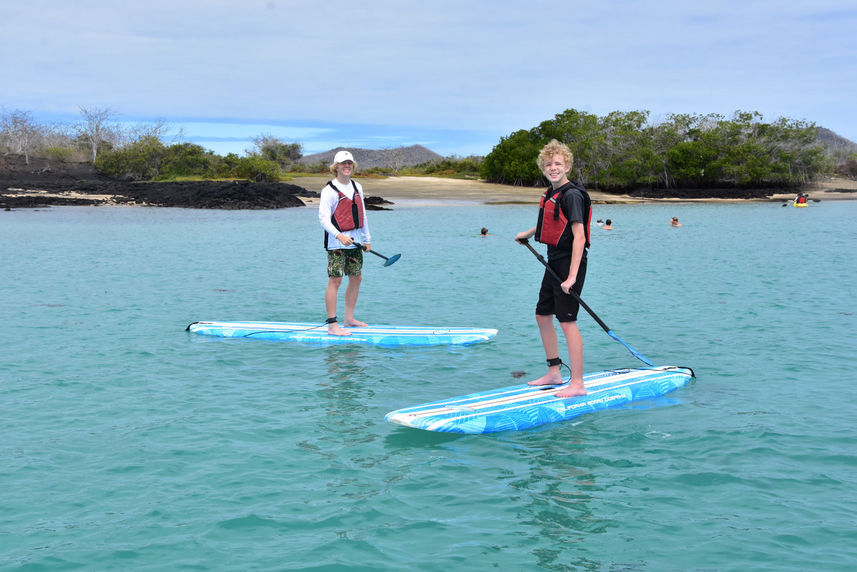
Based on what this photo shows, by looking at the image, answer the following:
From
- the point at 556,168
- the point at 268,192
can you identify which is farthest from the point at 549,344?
the point at 268,192

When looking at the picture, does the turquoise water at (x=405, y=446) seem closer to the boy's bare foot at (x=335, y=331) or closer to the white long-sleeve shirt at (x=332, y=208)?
the boy's bare foot at (x=335, y=331)

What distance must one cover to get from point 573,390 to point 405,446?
178 centimetres

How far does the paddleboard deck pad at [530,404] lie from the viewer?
6.12 meters

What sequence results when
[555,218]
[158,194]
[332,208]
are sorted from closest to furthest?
[555,218], [332,208], [158,194]

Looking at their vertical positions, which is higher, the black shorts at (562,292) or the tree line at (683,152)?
the tree line at (683,152)

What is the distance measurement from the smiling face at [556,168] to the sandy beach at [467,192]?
143ft

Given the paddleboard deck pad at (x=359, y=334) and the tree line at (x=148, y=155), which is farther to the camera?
the tree line at (x=148, y=155)

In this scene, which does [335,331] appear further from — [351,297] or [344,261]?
[344,261]

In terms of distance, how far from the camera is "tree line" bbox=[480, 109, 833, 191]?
213 feet

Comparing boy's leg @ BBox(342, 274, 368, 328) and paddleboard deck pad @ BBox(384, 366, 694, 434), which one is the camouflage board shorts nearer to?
boy's leg @ BBox(342, 274, 368, 328)

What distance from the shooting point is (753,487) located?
5121 millimetres

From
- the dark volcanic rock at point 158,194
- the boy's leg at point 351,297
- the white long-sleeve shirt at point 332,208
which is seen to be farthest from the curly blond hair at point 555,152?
the dark volcanic rock at point 158,194

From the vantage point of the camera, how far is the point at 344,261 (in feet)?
30.3

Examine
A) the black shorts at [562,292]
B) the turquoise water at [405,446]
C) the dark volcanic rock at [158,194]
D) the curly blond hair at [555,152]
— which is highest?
the dark volcanic rock at [158,194]
